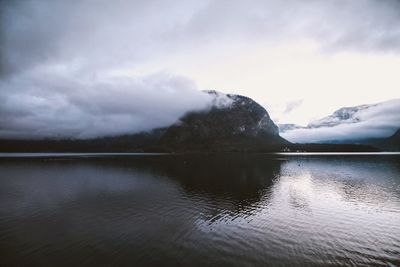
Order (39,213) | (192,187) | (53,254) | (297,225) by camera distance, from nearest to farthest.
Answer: (53,254) → (297,225) → (39,213) → (192,187)

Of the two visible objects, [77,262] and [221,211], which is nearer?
[77,262]

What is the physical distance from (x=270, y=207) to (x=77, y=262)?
147 ft

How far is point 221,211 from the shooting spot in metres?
54.3

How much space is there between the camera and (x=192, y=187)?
87062 millimetres

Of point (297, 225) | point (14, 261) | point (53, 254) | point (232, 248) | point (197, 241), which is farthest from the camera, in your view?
point (297, 225)

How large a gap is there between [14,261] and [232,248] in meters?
29.3

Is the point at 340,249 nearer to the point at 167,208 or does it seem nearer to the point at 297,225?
the point at 297,225

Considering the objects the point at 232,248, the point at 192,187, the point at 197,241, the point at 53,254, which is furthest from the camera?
the point at 192,187

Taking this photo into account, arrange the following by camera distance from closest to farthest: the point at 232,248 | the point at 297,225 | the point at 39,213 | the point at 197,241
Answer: the point at 232,248 → the point at 197,241 → the point at 297,225 → the point at 39,213

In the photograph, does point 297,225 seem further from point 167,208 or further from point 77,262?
point 77,262

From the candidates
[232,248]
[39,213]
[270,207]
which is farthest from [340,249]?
[39,213]

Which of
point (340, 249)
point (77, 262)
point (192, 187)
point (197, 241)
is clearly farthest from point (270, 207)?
point (77, 262)

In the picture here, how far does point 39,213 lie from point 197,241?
40609mm

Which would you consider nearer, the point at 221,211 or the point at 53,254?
the point at 53,254
